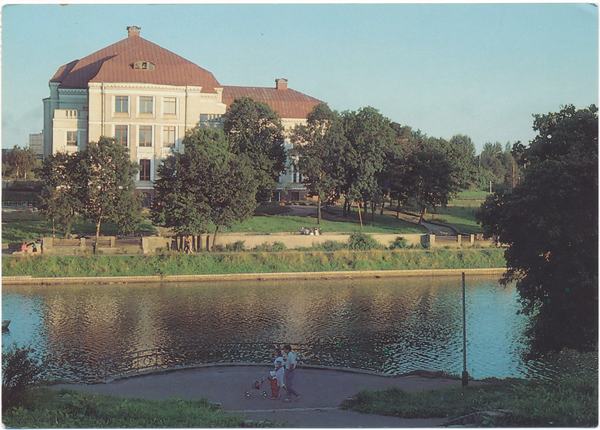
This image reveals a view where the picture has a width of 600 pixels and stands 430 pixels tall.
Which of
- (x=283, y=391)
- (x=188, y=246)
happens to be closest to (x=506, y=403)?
(x=283, y=391)

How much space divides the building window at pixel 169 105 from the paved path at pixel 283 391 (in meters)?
42.1

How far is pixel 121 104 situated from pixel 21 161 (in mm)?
34124

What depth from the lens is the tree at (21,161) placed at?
86625 mm

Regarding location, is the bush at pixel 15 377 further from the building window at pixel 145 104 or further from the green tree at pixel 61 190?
the building window at pixel 145 104

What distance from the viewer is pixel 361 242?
47125 mm

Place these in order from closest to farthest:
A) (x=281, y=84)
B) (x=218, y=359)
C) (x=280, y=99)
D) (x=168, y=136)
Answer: (x=218, y=359) < (x=168, y=136) < (x=280, y=99) < (x=281, y=84)

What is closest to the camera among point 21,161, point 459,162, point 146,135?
point 459,162

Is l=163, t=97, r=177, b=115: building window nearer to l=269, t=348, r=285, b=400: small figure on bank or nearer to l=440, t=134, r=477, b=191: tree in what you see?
l=440, t=134, r=477, b=191: tree

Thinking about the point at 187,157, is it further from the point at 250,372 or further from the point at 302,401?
the point at 302,401

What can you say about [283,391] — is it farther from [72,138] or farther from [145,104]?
[72,138]

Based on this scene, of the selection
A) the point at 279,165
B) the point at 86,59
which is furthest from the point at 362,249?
the point at 86,59

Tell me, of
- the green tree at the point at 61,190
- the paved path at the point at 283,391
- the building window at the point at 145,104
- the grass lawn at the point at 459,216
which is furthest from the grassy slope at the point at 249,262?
the building window at the point at 145,104

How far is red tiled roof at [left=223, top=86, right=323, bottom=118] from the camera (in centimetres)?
7044

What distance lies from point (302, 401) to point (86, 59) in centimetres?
5707
